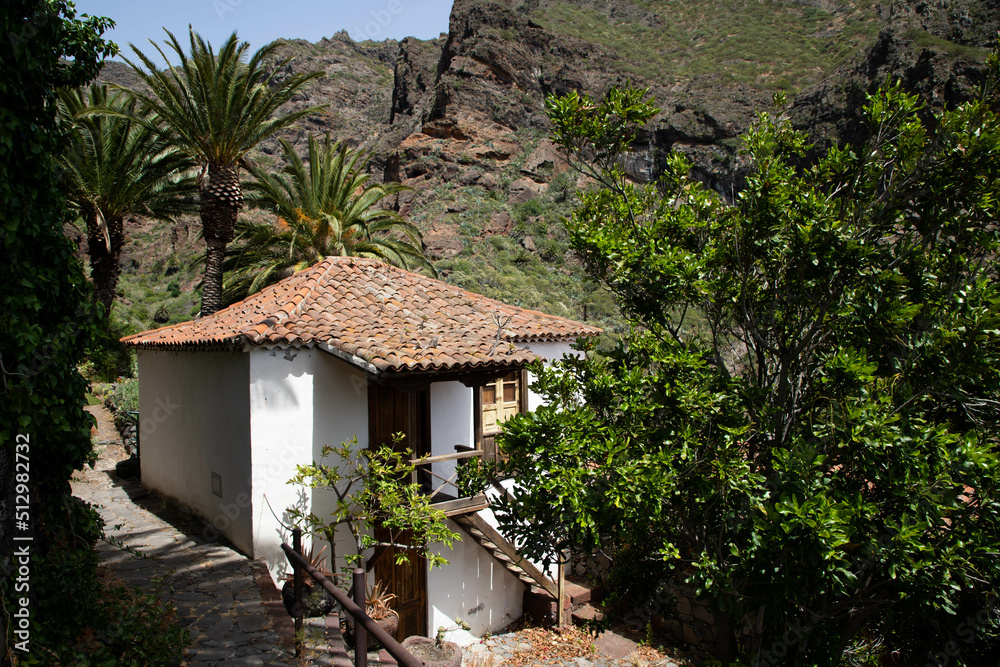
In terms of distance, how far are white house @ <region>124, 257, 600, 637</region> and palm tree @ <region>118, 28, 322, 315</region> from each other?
3323mm

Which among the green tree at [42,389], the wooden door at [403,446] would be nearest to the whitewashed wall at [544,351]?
the wooden door at [403,446]

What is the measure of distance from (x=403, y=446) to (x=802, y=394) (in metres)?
5.78

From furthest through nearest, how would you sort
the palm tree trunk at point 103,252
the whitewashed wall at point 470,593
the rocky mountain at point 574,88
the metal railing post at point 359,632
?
the rocky mountain at point 574,88
the palm tree trunk at point 103,252
the whitewashed wall at point 470,593
the metal railing post at point 359,632

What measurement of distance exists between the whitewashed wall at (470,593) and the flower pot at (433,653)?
160cm

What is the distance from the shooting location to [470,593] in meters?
9.98

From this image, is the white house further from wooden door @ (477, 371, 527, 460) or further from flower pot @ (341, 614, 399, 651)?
flower pot @ (341, 614, 399, 651)

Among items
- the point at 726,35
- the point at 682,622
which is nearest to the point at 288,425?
the point at 682,622

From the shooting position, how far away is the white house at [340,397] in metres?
7.69

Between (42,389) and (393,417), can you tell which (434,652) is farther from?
(42,389)

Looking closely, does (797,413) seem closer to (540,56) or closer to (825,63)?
(540,56)

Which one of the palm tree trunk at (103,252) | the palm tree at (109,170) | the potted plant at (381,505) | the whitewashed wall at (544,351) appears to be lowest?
the potted plant at (381,505)

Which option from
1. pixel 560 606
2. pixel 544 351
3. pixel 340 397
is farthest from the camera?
pixel 544 351

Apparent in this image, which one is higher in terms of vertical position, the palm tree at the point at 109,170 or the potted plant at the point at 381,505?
the palm tree at the point at 109,170

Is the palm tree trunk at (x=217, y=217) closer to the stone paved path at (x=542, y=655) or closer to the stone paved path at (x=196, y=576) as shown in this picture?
the stone paved path at (x=196, y=576)
